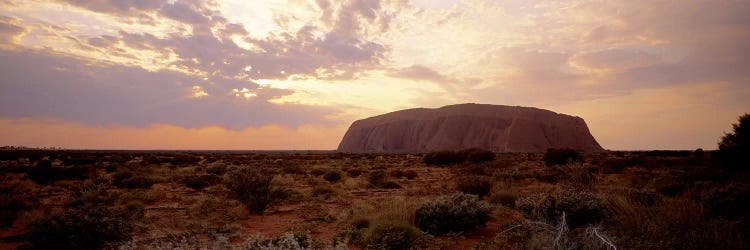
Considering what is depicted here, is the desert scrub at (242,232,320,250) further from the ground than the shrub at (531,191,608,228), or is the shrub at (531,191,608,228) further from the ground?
the shrub at (531,191,608,228)

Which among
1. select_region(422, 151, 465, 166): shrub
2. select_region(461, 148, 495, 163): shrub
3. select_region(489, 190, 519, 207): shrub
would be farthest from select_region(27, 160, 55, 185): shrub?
select_region(461, 148, 495, 163): shrub

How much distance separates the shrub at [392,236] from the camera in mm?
5957

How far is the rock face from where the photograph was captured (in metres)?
86.0

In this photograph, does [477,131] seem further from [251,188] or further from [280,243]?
[280,243]

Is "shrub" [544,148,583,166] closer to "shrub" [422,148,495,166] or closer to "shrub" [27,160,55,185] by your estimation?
"shrub" [422,148,495,166]

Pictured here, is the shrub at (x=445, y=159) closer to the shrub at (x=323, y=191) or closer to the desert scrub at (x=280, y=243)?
the shrub at (x=323, y=191)

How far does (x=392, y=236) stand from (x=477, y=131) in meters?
92.1

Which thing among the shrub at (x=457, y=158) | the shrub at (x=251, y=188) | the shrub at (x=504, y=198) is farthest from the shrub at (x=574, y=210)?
the shrub at (x=457, y=158)

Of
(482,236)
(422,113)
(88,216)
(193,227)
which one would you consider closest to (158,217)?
(193,227)

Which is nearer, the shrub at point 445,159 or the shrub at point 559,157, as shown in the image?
the shrub at point 559,157

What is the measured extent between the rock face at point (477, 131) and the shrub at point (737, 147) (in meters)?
67.0

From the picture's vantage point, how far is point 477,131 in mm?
95000

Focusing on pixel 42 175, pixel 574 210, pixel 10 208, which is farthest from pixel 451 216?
pixel 42 175

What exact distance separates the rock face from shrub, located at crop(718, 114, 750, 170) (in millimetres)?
67032
